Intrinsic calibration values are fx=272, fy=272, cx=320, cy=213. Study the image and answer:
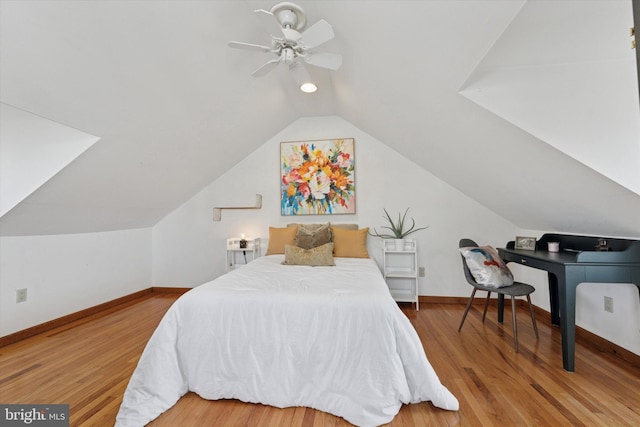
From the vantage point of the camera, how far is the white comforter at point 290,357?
1470mm

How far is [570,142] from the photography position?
1.63 meters

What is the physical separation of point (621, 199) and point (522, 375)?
1294 millimetres

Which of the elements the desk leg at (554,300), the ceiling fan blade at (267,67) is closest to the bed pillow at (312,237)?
the ceiling fan blade at (267,67)

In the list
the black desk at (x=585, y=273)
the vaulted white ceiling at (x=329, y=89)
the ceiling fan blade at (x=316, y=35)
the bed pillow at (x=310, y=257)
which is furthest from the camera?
the bed pillow at (x=310, y=257)

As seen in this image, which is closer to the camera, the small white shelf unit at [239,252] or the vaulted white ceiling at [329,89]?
the vaulted white ceiling at [329,89]

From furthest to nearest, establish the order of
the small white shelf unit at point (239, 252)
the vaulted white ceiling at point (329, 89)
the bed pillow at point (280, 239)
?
the small white shelf unit at point (239, 252)
the bed pillow at point (280, 239)
the vaulted white ceiling at point (329, 89)

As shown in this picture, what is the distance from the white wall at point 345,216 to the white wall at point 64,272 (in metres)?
0.44

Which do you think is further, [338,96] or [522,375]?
Answer: [338,96]

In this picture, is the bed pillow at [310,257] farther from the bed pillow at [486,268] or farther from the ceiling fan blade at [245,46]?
the ceiling fan blade at [245,46]

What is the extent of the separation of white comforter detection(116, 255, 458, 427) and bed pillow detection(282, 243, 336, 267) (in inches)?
39.5

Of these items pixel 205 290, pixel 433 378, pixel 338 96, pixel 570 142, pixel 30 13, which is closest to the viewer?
pixel 30 13

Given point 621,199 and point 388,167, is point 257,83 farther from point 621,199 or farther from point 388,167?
point 621,199

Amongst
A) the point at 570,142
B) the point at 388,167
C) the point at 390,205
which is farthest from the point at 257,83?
the point at 570,142

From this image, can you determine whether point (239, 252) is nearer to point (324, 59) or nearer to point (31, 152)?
point (31, 152)
